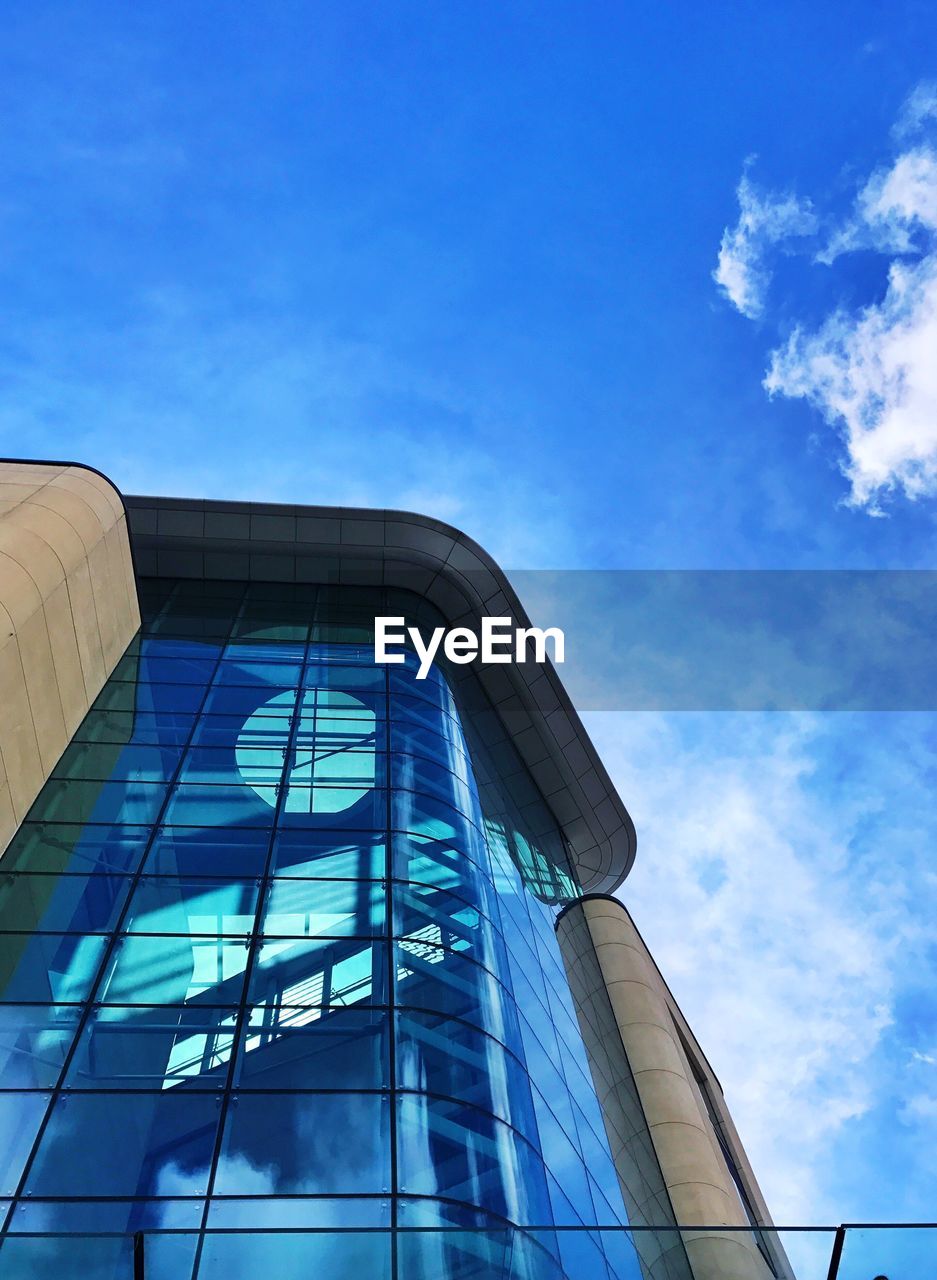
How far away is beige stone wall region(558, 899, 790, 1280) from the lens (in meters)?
19.2

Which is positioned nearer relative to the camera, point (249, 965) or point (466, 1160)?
point (466, 1160)

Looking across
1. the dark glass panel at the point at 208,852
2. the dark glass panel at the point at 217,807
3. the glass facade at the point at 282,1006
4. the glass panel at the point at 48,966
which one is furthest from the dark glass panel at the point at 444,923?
the glass panel at the point at 48,966

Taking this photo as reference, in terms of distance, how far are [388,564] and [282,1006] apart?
1491cm

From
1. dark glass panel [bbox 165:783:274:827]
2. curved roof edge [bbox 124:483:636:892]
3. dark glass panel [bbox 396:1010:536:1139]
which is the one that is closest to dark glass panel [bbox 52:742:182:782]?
dark glass panel [bbox 165:783:274:827]

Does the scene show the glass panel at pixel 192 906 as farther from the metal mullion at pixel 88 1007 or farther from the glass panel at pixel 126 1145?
the glass panel at pixel 126 1145

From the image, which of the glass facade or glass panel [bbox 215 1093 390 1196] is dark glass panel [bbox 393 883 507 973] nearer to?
the glass facade

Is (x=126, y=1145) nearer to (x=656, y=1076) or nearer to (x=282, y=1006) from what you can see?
(x=282, y=1006)

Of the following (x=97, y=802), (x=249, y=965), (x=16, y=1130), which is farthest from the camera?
(x=97, y=802)

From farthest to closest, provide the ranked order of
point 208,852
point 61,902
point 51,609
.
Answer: point 51,609 → point 208,852 → point 61,902

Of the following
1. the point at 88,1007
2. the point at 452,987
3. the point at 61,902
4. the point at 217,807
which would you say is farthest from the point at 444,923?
the point at 61,902

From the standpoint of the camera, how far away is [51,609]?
1661 centimetres

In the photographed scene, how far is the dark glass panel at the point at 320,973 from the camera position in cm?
1351

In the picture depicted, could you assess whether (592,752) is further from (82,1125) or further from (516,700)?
(82,1125)

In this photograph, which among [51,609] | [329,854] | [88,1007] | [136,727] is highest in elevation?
[136,727]
